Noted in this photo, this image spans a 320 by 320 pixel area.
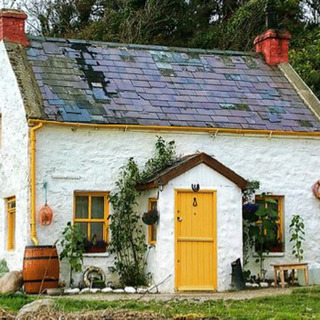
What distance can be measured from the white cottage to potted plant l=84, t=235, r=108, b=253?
0.17 m

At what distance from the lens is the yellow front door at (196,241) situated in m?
20.0

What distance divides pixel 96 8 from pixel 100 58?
68.5ft

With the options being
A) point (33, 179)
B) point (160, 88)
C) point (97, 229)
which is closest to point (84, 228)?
point (97, 229)

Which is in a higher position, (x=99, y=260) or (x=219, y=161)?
(x=219, y=161)

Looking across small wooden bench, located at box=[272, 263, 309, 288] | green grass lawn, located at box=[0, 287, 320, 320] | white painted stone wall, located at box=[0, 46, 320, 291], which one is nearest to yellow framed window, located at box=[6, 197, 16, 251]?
white painted stone wall, located at box=[0, 46, 320, 291]

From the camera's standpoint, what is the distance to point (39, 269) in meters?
19.3

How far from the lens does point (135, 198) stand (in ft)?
70.0

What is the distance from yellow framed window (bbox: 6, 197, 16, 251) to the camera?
2220 cm

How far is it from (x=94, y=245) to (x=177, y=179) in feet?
8.55

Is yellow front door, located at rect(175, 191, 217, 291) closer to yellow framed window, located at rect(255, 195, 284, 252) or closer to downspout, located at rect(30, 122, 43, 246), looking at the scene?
yellow framed window, located at rect(255, 195, 284, 252)

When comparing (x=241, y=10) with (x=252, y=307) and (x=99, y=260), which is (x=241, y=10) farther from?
(x=252, y=307)

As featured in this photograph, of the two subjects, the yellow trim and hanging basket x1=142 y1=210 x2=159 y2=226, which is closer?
hanging basket x1=142 y1=210 x2=159 y2=226

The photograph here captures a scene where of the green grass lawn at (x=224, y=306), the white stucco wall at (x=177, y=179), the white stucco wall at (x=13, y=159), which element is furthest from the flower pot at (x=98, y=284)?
the green grass lawn at (x=224, y=306)

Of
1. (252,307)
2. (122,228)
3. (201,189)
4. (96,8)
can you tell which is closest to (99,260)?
(122,228)
